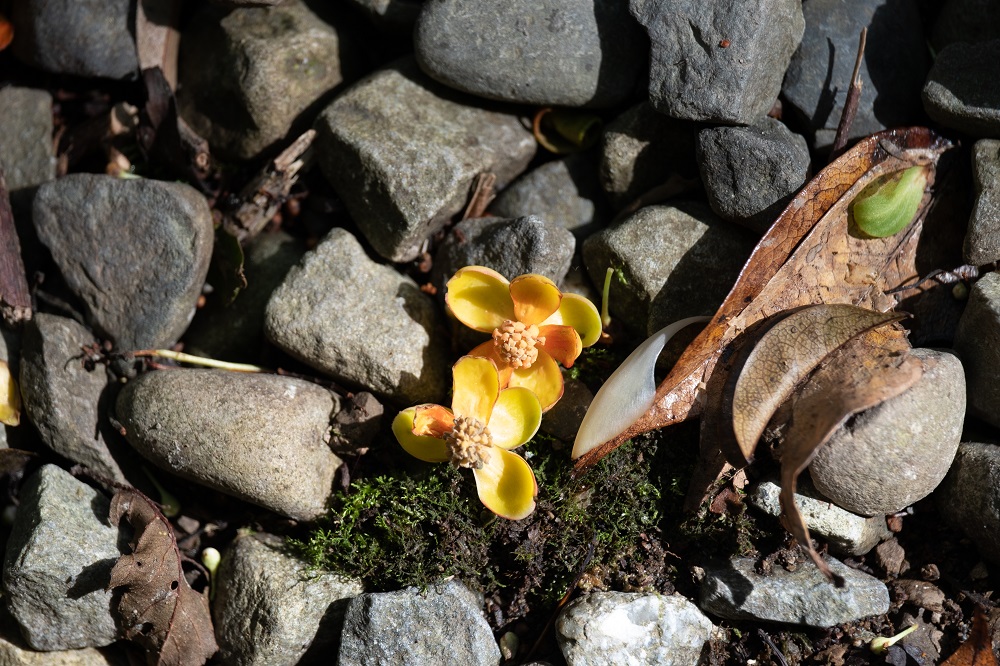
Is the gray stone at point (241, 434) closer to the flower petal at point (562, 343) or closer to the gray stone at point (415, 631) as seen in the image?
the gray stone at point (415, 631)

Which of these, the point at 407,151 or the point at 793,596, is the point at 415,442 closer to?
the point at 407,151

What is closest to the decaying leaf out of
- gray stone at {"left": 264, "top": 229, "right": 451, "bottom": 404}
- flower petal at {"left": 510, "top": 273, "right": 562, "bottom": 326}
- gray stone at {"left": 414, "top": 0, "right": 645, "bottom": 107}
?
gray stone at {"left": 264, "top": 229, "right": 451, "bottom": 404}

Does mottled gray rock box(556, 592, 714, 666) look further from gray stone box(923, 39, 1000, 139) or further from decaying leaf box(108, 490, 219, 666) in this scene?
gray stone box(923, 39, 1000, 139)

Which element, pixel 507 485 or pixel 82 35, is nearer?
pixel 507 485

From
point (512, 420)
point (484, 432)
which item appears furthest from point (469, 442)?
point (512, 420)

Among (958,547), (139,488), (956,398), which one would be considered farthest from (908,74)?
(139,488)

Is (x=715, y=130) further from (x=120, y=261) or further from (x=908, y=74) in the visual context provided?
(x=120, y=261)
